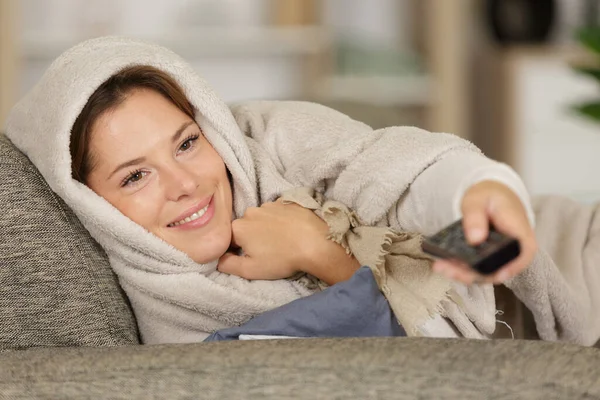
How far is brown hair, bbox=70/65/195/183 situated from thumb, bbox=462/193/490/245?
51 cm

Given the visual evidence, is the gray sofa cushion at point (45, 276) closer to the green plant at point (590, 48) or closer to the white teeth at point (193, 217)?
the white teeth at point (193, 217)

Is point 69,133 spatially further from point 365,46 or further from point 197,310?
point 365,46

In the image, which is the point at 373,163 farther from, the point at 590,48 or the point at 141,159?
the point at 590,48

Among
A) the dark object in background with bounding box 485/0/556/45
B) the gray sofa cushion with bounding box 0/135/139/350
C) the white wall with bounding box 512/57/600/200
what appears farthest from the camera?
the dark object in background with bounding box 485/0/556/45

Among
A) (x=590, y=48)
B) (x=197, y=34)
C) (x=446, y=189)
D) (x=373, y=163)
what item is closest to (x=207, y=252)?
(x=373, y=163)

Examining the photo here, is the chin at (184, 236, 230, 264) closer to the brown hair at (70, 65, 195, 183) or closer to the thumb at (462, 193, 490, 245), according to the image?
the brown hair at (70, 65, 195, 183)

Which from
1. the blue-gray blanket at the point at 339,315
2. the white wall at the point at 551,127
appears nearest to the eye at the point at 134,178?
the blue-gray blanket at the point at 339,315

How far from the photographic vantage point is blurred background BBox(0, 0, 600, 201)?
329 centimetres

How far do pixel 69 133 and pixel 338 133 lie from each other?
0.37 m

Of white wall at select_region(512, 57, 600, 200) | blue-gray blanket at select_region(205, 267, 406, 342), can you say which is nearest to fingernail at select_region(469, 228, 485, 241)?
blue-gray blanket at select_region(205, 267, 406, 342)

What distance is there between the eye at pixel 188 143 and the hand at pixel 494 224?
46 centimetres

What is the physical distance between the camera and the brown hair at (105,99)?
119 centimetres

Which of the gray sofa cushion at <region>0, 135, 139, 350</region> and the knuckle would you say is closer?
the gray sofa cushion at <region>0, 135, 139, 350</region>

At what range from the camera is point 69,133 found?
116 cm
